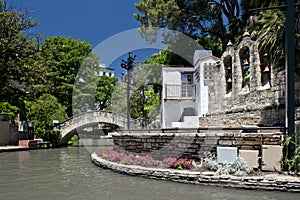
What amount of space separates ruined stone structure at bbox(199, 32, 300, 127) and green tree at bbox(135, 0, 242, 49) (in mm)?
7455

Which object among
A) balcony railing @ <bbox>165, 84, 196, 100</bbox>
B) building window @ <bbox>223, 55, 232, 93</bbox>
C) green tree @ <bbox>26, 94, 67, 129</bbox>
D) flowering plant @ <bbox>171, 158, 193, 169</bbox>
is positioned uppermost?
building window @ <bbox>223, 55, 232, 93</bbox>

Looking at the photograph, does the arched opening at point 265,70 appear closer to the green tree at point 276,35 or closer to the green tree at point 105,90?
the green tree at point 276,35

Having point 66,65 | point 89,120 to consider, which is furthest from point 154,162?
point 66,65

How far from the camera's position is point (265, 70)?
12609mm

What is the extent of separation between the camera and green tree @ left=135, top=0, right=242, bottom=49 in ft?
73.7

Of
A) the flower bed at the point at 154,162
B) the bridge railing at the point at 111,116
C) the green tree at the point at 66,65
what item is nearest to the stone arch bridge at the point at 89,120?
the bridge railing at the point at 111,116

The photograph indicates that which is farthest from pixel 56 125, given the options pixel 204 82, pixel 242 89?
pixel 242 89

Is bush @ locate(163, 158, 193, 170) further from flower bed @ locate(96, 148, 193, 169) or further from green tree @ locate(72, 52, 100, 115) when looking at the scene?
green tree @ locate(72, 52, 100, 115)

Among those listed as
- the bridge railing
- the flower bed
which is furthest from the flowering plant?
the bridge railing

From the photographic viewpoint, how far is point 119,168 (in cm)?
971

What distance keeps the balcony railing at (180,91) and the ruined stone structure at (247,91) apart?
2523 mm

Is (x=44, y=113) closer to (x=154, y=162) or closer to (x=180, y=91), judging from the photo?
(x=180, y=91)

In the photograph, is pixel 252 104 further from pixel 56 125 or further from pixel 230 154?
pixel 56 125

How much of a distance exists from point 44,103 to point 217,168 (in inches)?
820
